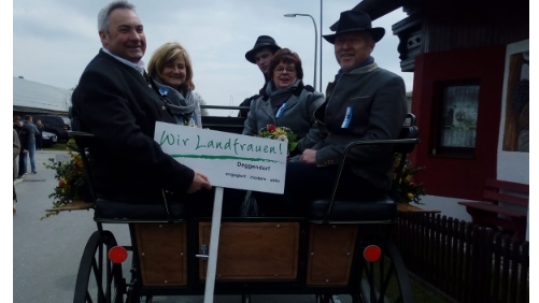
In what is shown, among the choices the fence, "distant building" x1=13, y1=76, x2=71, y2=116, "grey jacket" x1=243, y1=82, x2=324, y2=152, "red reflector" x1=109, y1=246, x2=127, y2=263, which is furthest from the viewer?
"distant building" x1=13, y1=76, x2=71, y2=116

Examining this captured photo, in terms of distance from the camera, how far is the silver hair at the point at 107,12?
2.45 meters

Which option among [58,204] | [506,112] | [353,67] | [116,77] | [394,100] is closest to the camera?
[116,77]

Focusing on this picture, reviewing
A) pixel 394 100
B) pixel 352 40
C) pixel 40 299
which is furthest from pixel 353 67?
pixel 40 299

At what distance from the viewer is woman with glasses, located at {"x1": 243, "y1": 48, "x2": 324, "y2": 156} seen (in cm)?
339

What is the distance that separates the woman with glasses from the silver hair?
1.29 m

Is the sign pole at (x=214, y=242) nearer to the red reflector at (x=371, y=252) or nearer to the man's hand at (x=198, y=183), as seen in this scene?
the man's hand at (x=198, y=183)

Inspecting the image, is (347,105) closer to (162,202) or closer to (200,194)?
(200,194)

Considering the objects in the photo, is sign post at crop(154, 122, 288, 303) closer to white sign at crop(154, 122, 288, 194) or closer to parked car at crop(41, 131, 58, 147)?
white sign at crop(154, 122, 288, 194)

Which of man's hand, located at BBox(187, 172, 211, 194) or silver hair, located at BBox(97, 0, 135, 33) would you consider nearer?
man's hand, located at BBox(187, 172, 211, 194)

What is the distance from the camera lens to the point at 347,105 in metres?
2.60

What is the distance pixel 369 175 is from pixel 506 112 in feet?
17.6

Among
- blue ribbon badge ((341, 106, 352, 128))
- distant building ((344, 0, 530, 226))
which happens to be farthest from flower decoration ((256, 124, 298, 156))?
distant building ((344, 0, 530, 226))

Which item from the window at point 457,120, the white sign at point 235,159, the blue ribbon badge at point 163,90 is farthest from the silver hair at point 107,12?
the window at point 457,120

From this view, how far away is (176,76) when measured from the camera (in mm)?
3225
